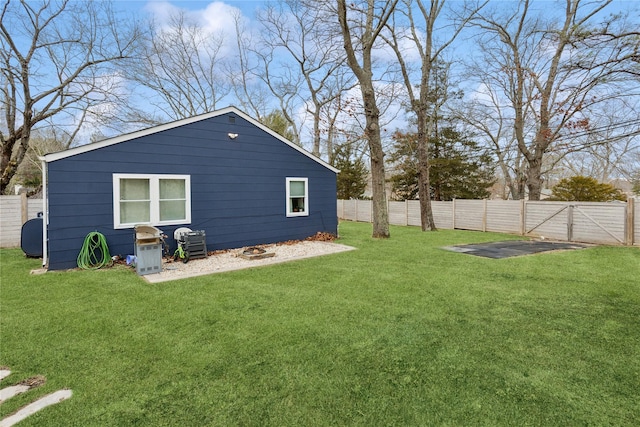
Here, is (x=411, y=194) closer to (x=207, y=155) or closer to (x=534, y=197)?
(x=534, y=197)

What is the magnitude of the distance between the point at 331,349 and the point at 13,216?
432 inches

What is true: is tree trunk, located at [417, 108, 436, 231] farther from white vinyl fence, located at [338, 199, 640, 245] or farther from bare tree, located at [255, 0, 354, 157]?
bare tree, located at [255, 0, 354, 157]

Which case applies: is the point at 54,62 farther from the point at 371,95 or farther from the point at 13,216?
the point at 371,95

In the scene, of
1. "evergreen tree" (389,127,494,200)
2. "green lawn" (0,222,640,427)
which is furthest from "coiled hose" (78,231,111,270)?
"evergreen tree" (389,127,494,200)

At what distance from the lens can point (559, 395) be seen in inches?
85.0

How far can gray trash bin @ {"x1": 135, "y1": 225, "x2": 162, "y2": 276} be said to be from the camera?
5816mm

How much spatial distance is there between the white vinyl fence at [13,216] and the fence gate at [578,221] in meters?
15.8

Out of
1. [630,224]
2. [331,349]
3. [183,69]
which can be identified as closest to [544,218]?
[630,224]

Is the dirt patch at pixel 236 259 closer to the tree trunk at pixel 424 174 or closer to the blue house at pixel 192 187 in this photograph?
the blue house at pixel 192 187

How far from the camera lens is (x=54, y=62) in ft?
41.8

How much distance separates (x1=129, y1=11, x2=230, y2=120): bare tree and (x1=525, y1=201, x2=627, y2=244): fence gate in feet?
65.5

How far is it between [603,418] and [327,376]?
174 cm

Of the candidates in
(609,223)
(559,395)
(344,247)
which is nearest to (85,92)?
(344,247)

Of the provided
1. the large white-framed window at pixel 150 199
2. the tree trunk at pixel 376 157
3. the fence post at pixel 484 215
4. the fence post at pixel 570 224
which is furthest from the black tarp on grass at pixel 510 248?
the large white-framed window at pixel 150 199
